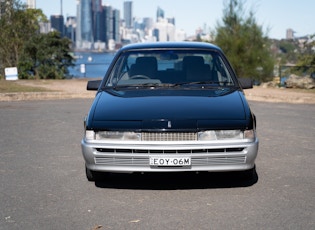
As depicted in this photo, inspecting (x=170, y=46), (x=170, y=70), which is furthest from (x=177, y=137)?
(x=170, y=46)

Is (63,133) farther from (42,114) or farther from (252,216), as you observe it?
(252,216)

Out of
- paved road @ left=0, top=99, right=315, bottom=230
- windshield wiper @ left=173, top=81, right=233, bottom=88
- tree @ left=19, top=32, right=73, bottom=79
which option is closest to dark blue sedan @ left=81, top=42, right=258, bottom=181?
paved road @ left=0, top=99, right=315, bottom=230

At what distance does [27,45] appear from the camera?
3020 centimetres

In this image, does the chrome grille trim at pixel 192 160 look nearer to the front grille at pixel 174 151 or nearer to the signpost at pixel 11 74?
the front grille at pixel 174 151

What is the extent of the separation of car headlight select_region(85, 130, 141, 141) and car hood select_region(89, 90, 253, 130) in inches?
2.3

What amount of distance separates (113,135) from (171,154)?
619mm

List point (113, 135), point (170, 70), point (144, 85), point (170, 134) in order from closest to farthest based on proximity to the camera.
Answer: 1. point (170, 134)
2. point (113, 135)
3. point (144, 85)
4. point (170, 70)

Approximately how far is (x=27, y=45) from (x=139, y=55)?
2435 cm

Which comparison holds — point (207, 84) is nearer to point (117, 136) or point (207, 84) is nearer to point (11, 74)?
point (117, 136)

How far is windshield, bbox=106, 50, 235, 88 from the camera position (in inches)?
261

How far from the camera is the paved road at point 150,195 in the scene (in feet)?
14.9

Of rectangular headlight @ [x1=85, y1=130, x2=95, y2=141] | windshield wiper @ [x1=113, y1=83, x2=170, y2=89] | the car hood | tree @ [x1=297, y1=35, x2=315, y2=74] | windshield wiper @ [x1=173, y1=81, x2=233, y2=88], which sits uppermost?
windshield wiper @ [x1=173, y1=81, x2=233, y2=88]

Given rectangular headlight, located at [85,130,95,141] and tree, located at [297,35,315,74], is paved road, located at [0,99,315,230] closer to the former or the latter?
rectangular headlight, located at [85,130,95,141]

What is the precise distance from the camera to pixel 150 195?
5406 millimetres
